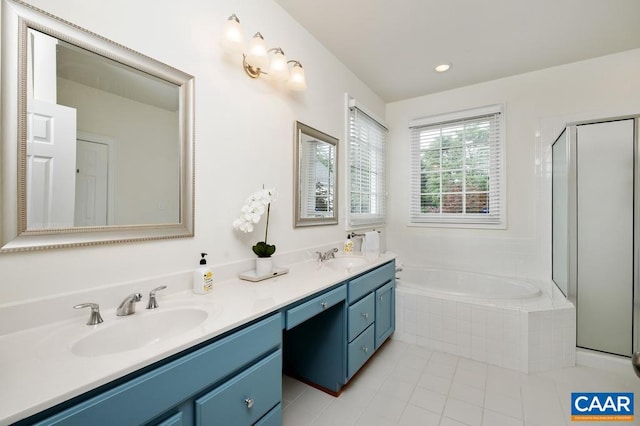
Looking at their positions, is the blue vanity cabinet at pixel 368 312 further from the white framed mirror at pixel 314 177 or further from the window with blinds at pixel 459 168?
the window with blinds at pixel 459 168

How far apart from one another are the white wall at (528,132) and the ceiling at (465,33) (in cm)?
15

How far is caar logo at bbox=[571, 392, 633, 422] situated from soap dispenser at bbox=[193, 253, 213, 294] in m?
2.16

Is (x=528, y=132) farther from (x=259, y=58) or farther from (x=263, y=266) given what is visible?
(x=263, y=266)

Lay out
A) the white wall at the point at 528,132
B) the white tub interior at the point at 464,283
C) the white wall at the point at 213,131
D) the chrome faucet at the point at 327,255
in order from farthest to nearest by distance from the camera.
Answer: the white tub interior at the point at 464,283, the white wall at the point at 528,132, the chrome faucet at the point at 327,255, the white wall at the point at 213,131

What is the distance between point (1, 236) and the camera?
88 cm

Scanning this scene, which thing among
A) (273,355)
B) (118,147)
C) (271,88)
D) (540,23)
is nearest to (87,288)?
(118,147)

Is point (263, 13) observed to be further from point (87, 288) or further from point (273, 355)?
point (273, 355)

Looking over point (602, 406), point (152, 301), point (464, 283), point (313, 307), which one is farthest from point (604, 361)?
point (152, 301)

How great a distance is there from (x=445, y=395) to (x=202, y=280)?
1.68 metres

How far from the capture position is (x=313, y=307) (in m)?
1.44

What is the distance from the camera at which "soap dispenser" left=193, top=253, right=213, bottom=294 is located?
4.37 ft

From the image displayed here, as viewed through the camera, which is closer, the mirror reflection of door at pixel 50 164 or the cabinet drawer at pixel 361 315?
the mirror reflection of door at pixel 50 164

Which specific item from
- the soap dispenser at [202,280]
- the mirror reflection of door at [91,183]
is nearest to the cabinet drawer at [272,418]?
the soap dispenser at [202,280]

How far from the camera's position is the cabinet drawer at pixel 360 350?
183cm
